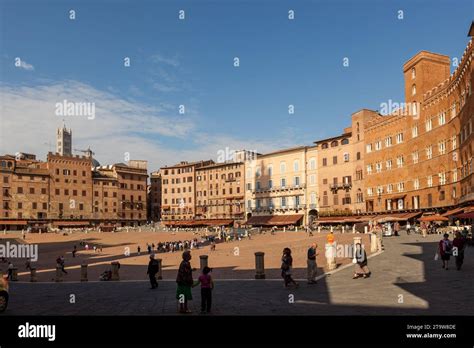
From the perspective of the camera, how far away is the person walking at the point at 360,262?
16.3m

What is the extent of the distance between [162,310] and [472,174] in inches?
1335

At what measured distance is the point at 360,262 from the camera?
1647 cm

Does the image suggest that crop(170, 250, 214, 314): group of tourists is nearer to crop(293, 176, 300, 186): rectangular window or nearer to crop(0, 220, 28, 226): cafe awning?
crop(293, 176, 300, 186): rectangular window

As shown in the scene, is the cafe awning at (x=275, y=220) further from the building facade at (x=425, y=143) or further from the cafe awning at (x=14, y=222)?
the cafe awning at (x=14, y=222)

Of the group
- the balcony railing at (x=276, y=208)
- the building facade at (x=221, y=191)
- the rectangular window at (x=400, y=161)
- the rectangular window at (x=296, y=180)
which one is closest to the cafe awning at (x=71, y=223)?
the building facade at (x=221, y=191)

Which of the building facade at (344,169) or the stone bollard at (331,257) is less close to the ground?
the building facade at (344,169)

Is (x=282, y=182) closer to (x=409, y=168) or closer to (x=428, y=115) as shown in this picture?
(x=409, y=168)

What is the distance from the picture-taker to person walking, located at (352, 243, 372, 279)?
53.5ft

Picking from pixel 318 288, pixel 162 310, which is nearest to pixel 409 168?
pixel 318 288

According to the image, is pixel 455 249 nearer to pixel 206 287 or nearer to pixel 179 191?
pixel 206 287

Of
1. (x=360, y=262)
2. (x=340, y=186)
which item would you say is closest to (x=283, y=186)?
(x=340, y=186)

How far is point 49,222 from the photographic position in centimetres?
8975

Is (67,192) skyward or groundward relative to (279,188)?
skyward

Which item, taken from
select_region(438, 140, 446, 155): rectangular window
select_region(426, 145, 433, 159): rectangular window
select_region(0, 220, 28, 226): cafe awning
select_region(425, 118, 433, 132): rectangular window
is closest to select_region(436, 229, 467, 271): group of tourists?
select_region(438, 140, 446, 155): rectangular window
